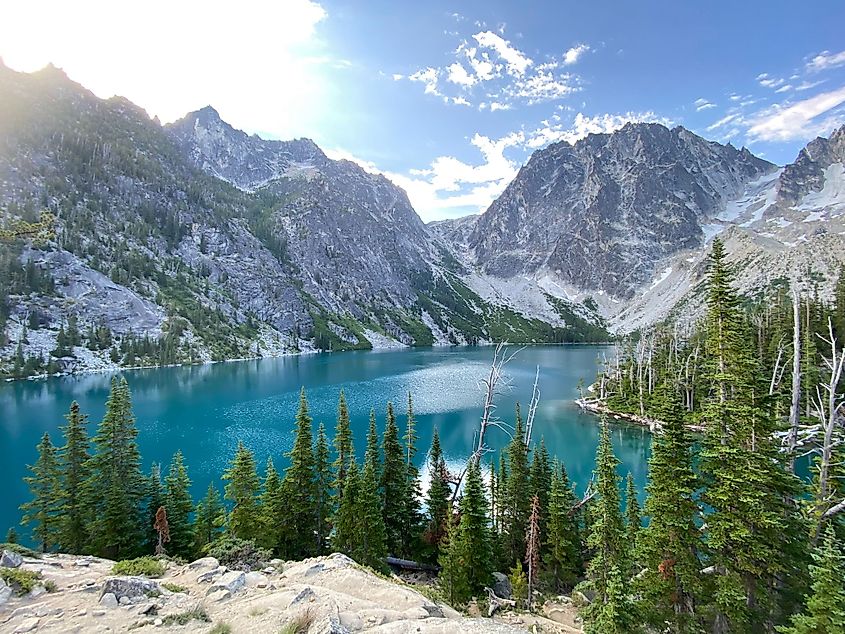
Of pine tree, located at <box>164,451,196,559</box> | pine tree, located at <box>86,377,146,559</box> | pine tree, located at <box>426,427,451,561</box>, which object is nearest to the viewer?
pine tree, located at <box>86,377,146,559</box>

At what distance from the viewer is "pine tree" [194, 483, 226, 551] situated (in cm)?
2819

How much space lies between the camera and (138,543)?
26.6m

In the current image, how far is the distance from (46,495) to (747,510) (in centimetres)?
3807

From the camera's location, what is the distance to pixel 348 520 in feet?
88.3

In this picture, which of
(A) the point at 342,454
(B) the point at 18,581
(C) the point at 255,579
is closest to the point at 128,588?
(B) the point at 18,581

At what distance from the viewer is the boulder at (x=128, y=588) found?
35.9 ft

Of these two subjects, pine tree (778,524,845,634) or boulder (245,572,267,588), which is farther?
boulder (245,572,267,588)

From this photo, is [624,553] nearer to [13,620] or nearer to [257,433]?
[13,620]

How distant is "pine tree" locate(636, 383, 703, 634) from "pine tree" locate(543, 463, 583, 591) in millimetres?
11691

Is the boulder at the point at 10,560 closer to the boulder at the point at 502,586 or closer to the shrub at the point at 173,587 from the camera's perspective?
the shrub at the point at 173,587

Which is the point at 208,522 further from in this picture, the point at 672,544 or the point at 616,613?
the point at 672,544

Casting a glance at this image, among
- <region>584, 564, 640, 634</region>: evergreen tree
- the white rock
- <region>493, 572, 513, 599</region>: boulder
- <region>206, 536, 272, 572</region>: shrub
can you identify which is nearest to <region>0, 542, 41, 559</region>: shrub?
<region>206, 536, 272, 572</region>: shrub

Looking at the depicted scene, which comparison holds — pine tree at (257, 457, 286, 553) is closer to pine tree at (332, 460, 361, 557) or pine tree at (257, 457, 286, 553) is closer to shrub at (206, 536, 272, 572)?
pine tree at (332, 460, 361, 557)

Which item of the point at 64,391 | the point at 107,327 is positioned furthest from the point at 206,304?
the point at 64,391
